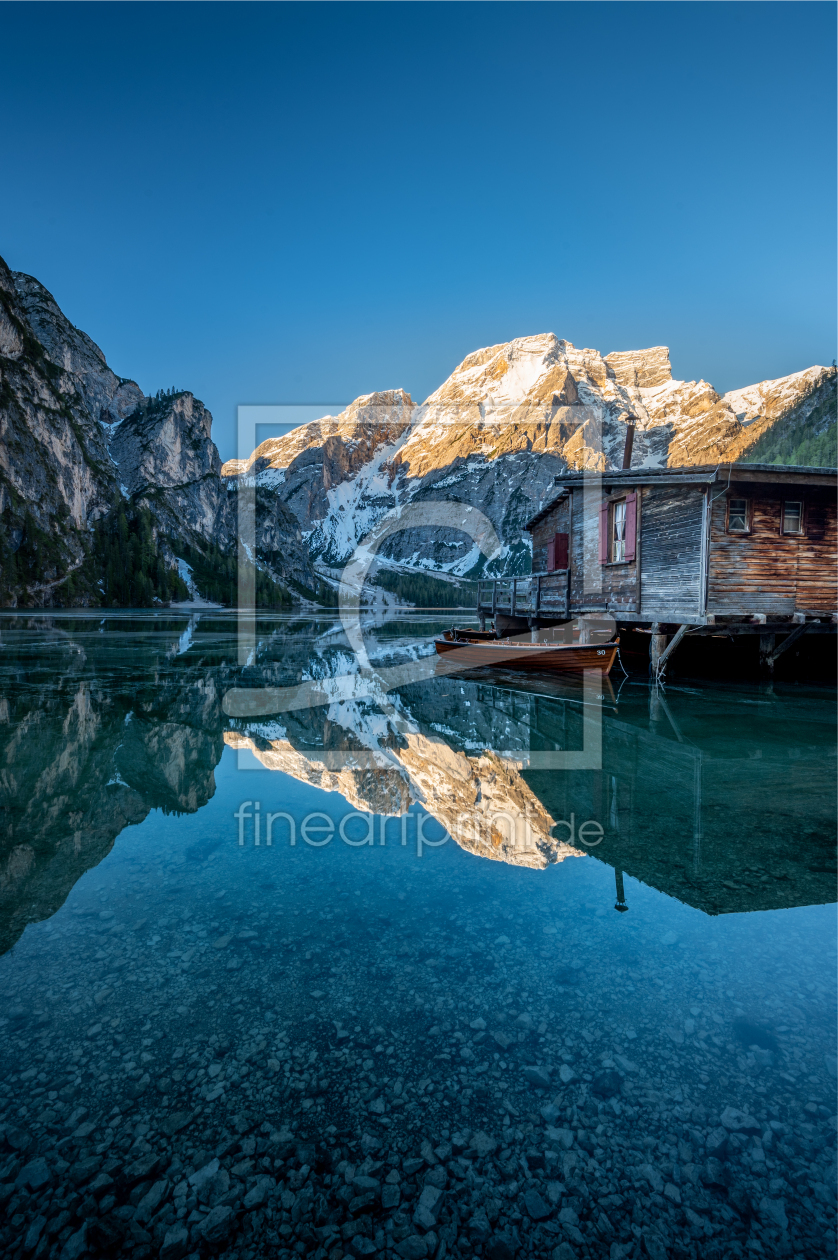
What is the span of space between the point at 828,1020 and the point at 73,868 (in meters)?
7.26

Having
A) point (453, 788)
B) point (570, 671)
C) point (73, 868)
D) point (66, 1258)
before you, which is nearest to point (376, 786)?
point (453, 788)

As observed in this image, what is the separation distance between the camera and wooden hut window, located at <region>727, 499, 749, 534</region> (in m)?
19.3

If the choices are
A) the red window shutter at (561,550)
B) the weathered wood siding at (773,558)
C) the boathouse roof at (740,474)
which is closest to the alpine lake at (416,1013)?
the weathered wood siding at (773,558)

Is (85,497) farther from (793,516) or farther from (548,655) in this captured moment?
(793,516)

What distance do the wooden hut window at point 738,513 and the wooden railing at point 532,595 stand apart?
6.99m

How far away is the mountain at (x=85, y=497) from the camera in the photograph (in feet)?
378

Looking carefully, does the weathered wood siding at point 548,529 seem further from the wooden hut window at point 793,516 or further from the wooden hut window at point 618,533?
the wooden hut window at point 793,516

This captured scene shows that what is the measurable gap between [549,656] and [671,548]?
568cm

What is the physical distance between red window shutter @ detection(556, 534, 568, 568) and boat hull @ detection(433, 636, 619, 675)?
6.11 metres

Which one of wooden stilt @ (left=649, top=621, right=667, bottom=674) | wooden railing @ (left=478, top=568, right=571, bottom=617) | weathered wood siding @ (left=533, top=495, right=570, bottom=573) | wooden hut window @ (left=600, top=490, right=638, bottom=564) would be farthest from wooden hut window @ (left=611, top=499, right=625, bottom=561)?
weathered wood siding @ (left=533, top=495, right=570, bottom=573)

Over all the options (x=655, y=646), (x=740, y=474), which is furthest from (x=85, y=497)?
(x=740, y=474)

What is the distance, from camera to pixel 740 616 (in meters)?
18.4

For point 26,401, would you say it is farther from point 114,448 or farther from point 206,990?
point 206,990

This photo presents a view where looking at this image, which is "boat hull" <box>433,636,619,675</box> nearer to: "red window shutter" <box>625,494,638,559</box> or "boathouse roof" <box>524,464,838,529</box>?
"red window shutter" <box>625,494,638,559</box>
